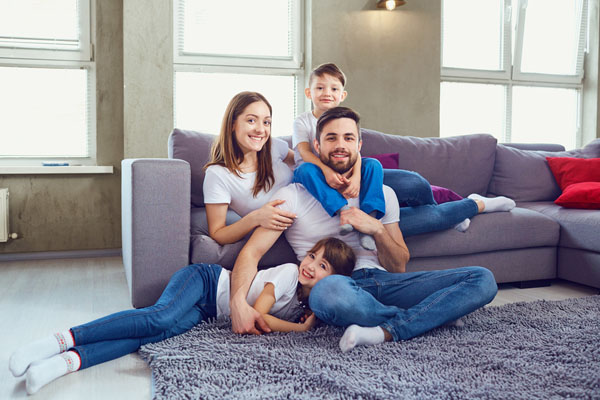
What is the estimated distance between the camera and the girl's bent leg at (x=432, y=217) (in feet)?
7.48

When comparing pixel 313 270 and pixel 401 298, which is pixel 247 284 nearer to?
pixel 313 270

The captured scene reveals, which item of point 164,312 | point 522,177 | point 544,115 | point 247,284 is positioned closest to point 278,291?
point 247,284

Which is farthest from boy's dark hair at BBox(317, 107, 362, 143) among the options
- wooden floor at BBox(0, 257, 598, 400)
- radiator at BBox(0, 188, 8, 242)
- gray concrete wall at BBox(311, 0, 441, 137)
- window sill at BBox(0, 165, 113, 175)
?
radiator at BBox(0, 188, 8, 242)

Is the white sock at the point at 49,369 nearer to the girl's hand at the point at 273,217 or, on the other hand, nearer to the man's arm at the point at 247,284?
the man's arm at the point at 247,284

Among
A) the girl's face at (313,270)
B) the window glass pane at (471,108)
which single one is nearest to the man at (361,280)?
the girl's face at (313,270)

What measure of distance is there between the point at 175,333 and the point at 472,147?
229cm

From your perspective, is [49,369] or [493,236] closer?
[49,369]

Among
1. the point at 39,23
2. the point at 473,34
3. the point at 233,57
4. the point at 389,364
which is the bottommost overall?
the point at 389,364

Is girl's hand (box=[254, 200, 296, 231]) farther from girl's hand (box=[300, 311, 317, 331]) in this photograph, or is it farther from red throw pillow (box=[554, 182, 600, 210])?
red throw pillow (box=[554, 182, 600, 210])

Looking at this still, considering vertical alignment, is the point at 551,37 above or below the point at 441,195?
above

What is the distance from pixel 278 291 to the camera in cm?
173

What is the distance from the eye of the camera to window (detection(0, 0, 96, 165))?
3.51m

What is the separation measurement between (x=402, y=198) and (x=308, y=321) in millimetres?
796

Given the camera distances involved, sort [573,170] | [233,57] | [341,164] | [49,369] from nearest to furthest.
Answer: [49,369], [341,164], [573,170], [233,57]
